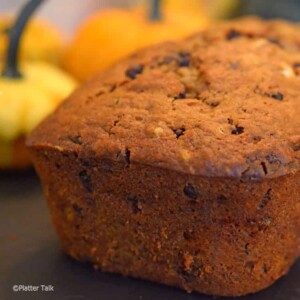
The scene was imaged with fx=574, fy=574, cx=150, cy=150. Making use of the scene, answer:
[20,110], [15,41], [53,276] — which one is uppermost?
[15,41]

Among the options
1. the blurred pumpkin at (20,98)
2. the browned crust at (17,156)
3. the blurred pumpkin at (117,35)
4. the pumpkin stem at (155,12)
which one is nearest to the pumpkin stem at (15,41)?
the blurred pumpkin at (20,98)

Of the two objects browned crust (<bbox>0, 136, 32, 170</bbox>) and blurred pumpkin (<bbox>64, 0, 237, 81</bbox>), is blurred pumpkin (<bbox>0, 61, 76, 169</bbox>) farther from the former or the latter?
blurred pumpkin (<bbox>64, 0, 237, 81</bbox>)

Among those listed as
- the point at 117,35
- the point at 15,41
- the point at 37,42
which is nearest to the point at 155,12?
the point at 117,35

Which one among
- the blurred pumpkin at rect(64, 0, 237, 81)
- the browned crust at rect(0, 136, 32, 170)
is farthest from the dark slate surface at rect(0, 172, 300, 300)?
the blurred pumpkin at rect(64, 0, 237, 81)

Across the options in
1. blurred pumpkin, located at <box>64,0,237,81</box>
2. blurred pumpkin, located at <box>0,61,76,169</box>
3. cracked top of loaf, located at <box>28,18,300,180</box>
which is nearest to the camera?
cracked top of loaf, located at <box>28,18,300,180</box>

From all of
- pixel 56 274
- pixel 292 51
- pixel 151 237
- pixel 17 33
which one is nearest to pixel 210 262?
pixel 151 237

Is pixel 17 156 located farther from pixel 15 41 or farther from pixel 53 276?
pixel 53 276
